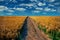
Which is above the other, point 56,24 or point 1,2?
point 1,2

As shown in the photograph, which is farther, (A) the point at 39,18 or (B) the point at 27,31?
(A) the point at 39,18

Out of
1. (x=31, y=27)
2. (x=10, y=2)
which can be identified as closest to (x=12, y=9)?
(x=10, y=2)

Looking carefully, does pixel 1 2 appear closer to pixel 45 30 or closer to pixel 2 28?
pixel 2 28

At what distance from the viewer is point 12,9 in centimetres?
297

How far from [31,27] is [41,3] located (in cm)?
57

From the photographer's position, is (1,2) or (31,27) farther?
(1,2)

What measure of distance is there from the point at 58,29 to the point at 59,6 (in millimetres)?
394

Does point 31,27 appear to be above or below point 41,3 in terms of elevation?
below

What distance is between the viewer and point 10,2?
2.97 meters

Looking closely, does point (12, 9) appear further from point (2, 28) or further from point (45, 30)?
point (45, 30)

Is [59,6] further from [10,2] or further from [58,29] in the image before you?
[10,2]

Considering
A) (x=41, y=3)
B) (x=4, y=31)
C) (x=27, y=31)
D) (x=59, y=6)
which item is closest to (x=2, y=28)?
(x=4, y=31)

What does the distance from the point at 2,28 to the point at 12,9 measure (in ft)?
1.20

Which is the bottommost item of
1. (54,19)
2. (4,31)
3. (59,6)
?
(4,31)
